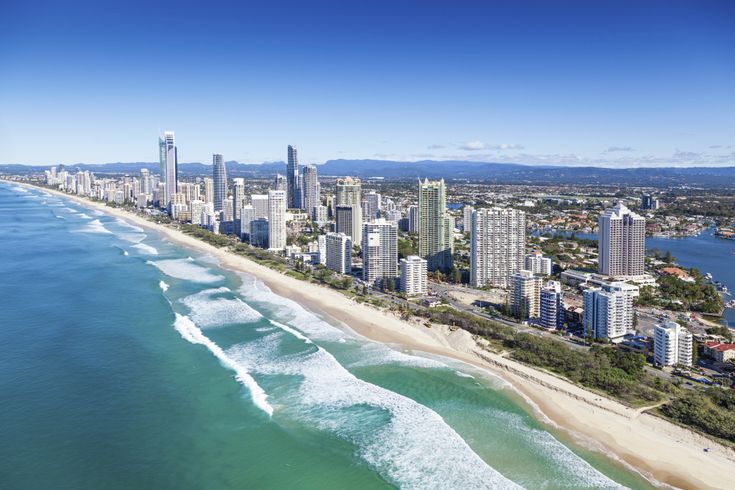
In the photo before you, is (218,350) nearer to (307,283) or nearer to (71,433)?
(71,433)

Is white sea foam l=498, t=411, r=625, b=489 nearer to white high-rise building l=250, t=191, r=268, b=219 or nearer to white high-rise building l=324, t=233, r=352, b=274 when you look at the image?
white high-rise building l=324, t=233, r=352, b=274

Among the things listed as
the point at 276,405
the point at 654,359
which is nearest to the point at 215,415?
the point at 276,405

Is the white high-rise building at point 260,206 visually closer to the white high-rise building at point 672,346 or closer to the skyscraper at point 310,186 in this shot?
the skyscraper at point 310,186

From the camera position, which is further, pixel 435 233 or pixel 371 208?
pixel 371 208

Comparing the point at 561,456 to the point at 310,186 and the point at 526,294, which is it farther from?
the point at 310,186

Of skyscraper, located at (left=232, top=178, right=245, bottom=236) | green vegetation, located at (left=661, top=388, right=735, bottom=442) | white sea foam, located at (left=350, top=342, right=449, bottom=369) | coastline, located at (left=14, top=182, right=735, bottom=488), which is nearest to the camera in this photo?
coastline, located at (left=14, top=182, right=735, bottom=488)

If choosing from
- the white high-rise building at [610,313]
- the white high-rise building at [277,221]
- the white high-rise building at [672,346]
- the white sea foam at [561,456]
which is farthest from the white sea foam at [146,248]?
the white high-rise building at [672,346]

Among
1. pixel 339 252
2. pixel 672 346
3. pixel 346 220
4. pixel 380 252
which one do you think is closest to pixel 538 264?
pixel 380 252

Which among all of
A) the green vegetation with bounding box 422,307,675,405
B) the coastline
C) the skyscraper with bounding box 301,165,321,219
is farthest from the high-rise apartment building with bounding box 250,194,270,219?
the green vegetation with bounding box 422,307,675,405
